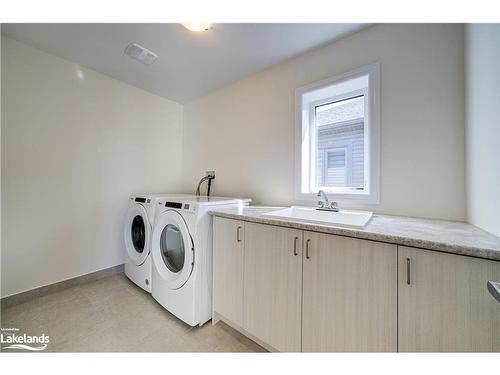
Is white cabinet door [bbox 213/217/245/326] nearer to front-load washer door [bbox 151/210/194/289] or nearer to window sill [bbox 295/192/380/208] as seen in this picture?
front-load washer door [bbox 151/210/194/289]

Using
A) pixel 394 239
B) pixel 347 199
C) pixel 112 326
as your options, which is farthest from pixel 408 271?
pixel 112 326

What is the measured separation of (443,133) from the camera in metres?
1.15

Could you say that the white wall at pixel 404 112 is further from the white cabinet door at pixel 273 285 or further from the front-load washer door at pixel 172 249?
the front-load washer door at pixel 172 249

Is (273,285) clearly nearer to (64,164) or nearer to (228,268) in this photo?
(228,268)

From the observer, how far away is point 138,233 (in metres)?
1.96

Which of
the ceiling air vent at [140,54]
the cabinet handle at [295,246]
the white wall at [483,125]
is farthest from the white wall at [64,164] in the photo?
the white wall at [483,125]

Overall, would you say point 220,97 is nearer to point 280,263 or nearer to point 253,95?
point 253,95

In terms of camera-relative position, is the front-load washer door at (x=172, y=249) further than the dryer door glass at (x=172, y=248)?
No

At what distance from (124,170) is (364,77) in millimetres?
2747

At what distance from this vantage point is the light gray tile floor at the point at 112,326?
3.97 ft

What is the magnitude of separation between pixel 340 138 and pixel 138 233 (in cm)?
230

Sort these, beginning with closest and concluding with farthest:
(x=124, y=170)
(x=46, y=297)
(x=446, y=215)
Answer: (x=446, y=215) → (x=46, y=297) → (x=124, y=170)

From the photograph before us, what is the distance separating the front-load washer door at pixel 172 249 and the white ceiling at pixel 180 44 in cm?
150
